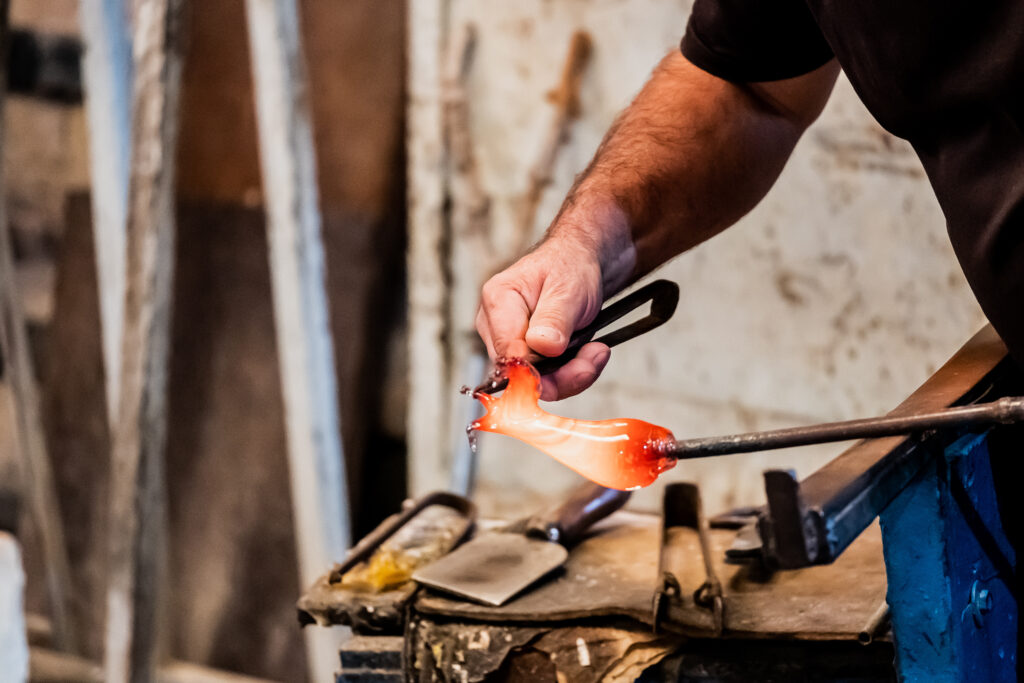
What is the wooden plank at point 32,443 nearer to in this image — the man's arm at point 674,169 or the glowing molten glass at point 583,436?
the man's arm at point 674,169

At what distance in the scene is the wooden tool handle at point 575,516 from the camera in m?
1.18

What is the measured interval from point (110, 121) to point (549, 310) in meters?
1.62

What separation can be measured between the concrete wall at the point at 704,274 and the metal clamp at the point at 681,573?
0.84m

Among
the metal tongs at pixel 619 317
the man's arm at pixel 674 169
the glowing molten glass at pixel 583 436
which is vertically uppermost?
the man's arm at pixel 674 169

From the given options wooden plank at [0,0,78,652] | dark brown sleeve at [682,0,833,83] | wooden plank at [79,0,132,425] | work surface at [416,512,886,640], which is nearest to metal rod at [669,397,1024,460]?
work surface at [416,512,886,640]

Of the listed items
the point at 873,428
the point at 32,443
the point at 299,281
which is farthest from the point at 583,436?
the point at 32,443

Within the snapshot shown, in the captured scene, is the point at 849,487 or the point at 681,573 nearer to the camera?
the point at 849,487

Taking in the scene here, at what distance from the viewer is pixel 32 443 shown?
238 cm

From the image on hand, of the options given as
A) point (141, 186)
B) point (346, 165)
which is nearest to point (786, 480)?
point (141, 186)

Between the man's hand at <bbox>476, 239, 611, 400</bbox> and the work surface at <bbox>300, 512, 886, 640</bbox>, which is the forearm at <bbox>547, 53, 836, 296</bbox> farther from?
the work surface at <bbox>300, 512, 886, 640</bbox>

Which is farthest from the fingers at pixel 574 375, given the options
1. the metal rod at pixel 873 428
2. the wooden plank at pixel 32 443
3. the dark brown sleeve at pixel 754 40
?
the wooden plank at pixel 32 443

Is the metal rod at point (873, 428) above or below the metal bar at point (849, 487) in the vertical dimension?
above

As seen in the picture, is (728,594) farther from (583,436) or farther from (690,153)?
(690,153)

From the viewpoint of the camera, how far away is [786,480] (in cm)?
54
